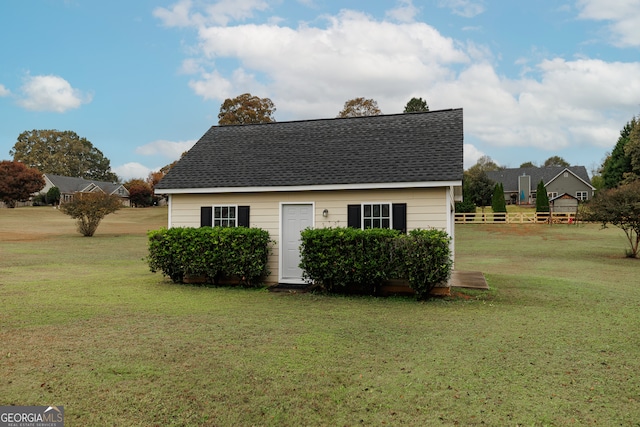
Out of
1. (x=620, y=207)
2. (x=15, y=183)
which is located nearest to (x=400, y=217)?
(x=620, y=207)

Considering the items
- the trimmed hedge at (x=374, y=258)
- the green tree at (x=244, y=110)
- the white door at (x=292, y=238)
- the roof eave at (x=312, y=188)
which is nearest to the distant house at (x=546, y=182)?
the green tree at (x=244, y=110)

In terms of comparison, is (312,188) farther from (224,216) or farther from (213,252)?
(213,252)

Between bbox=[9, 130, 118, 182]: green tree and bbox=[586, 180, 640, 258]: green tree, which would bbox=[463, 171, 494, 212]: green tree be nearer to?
bbox=[586, 180, 640, 258]: green tree

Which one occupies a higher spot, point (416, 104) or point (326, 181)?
point (416, 104)

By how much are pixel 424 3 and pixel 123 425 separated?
14.8 meters

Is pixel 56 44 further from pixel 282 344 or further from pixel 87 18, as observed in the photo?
pixel 282 344

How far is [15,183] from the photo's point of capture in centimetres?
5969

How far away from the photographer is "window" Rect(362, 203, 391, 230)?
1029cm

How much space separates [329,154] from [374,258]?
380cm

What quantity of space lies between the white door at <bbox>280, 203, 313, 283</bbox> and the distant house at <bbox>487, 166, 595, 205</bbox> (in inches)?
2235

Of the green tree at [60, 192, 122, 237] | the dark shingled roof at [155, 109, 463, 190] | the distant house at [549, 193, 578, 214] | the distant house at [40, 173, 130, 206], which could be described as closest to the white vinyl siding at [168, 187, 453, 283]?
the dark shingled roof at [155, 109, 463, 190]

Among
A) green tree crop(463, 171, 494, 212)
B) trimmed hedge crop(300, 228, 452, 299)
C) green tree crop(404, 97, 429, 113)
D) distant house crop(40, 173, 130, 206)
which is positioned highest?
green tree crop(404, 97, 429, 113)

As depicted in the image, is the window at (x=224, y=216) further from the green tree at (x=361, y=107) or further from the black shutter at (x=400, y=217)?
the green tree at (x=361, y=107)

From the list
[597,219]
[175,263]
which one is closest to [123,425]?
[175,263]
